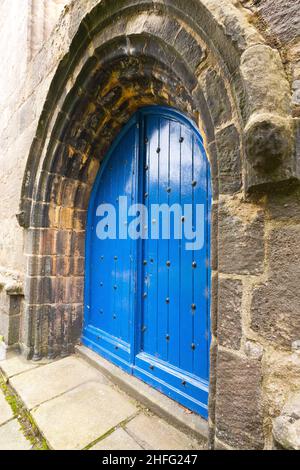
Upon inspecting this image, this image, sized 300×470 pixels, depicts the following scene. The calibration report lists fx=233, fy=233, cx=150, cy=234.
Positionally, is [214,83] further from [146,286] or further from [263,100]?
[146,286]

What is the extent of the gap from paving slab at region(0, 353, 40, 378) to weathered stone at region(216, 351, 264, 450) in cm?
198

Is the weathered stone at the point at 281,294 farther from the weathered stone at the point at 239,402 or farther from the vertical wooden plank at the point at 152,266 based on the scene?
the vertical wooden plank at the point at 152,266

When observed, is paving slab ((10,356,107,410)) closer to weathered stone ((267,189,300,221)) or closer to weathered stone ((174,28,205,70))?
weathered stone ((267,189,300,221))

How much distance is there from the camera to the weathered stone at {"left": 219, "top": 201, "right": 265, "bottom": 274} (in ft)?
2.88

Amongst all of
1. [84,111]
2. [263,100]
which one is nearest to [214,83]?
[263,100]

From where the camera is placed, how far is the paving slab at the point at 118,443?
4.26ft

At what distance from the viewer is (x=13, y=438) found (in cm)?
146

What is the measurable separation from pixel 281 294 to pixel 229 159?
1.83 ft

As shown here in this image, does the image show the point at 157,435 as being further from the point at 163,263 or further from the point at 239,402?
the point at 163,263

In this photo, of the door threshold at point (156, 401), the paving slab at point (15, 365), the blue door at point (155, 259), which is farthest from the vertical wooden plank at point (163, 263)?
the paving slab at point (15, 365)

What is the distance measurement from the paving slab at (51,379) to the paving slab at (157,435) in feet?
1.95

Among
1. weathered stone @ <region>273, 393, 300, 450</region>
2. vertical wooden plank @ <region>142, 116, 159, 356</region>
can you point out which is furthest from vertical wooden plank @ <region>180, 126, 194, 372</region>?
weathered stone @ <region>273, 393, 300, 450</region>

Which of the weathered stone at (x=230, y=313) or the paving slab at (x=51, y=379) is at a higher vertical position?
the weathered stone at (x=230, y=313)
